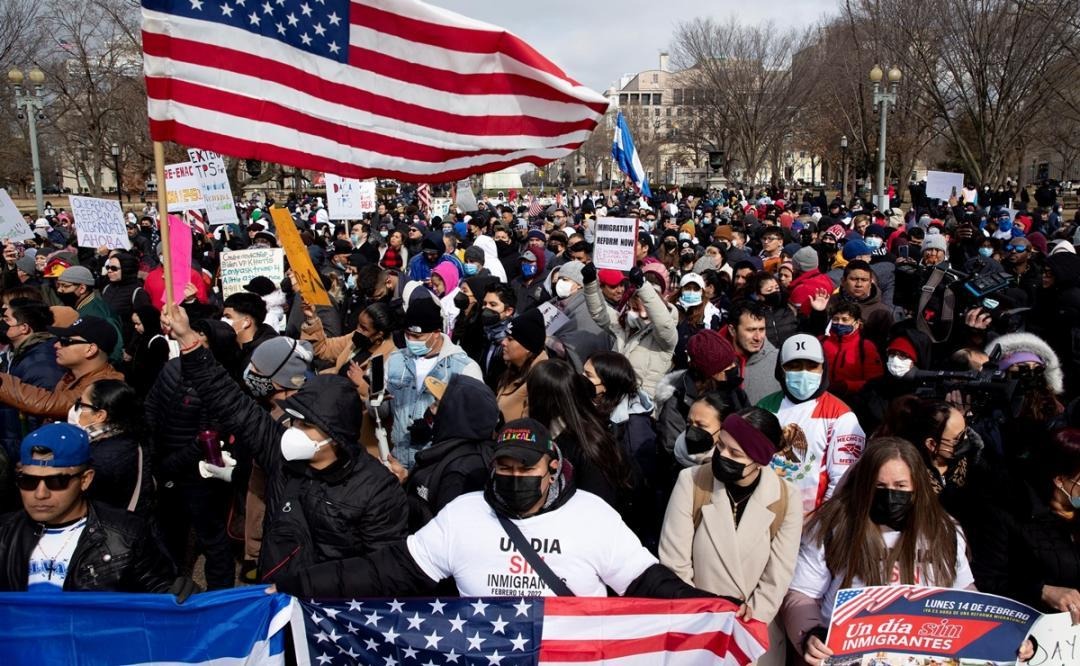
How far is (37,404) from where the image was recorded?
5.28 m

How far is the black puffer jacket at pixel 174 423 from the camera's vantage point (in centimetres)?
491

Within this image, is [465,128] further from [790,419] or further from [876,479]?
[876,479]

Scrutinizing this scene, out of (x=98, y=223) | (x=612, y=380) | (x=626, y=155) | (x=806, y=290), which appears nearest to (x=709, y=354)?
(x=612, y=380)

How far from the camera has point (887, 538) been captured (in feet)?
11.1

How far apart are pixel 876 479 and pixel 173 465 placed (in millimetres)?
3831

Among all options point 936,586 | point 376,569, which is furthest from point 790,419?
point 376,569

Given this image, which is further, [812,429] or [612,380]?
[612,380]

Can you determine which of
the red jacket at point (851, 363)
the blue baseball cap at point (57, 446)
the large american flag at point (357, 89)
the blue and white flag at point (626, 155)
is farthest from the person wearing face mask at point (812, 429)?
the blue and white flag at point (626, 155)

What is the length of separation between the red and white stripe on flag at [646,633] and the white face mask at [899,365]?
8.83 feet

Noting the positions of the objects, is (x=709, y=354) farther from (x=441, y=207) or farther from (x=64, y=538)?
(x=441, y=207)

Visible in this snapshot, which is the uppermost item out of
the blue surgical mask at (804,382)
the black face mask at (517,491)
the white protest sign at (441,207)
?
the white protest sign at (441,207)

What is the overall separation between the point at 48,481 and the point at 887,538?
332 cm

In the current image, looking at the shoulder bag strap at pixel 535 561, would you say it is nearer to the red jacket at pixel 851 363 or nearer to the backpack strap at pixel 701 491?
the backpack strap at pixel 701 491

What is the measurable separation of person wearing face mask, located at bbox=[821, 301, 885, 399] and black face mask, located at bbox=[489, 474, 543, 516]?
339cm
